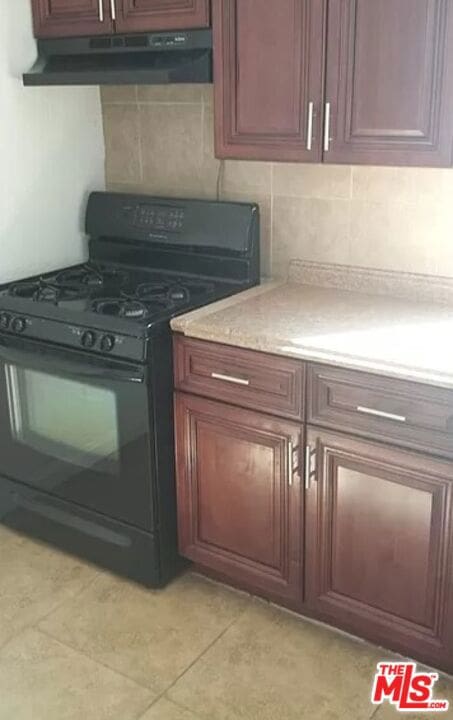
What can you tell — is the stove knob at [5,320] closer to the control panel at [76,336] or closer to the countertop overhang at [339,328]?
the control panel at [76,336]

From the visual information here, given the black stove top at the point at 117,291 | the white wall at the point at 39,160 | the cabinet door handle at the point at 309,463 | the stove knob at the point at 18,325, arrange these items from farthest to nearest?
the white wall at the point at 39,160
the stove knob at the point at 18,325
the black stove top at the point at 117,291
the cabinet door handle at the point at 309,463

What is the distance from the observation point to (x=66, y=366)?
2486mm

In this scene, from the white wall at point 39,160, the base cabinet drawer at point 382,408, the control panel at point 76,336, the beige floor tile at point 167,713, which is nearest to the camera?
the base cabinet drawer at point 382,408

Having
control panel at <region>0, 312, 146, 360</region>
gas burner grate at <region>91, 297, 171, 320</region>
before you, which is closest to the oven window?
control panel at <region>0, 312, 146, 360</region>

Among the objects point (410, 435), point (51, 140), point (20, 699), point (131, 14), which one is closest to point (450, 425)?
point (410, 435)

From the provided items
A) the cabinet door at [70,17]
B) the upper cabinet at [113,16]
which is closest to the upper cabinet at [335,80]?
the upper cabinet at [113,16]

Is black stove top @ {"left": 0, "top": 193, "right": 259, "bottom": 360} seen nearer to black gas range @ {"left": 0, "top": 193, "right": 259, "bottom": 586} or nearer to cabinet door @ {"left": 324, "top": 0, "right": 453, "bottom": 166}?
black gas range @ {"left": 0, "top": 193, "right": 259, "bottom": 586}

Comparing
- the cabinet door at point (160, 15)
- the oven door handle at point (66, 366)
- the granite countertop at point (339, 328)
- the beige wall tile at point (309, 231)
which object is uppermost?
the cabinet door at point (160, 15)

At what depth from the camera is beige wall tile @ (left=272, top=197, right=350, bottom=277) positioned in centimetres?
260

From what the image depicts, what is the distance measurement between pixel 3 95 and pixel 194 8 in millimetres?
757

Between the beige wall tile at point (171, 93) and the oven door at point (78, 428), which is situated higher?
the beige wall tile at point (171, 93)

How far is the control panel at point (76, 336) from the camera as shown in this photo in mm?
2308

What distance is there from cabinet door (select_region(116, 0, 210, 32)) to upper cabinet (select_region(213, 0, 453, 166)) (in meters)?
0.08

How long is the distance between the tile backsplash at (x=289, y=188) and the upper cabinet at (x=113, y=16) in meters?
0.38
